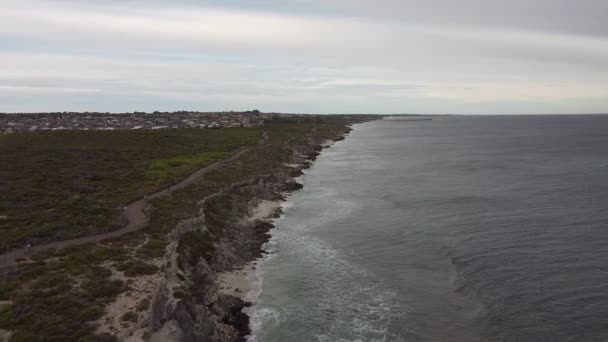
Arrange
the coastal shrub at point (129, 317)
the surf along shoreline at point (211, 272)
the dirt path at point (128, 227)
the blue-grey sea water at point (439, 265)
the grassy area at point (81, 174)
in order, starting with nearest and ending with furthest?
the surf along shoreline at point (211, 272) < the coastal shrub at point (129, 317) < the blue-grey sea water at point (439, 265) < the dirt path at point (128, 227) < the grassy area at point (81, 174)

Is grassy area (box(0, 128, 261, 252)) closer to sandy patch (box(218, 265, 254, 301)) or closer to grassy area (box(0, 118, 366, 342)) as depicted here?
grassy area (box(0, 118, 366, 342))

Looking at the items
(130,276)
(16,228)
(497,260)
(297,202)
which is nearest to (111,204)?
(16,228)

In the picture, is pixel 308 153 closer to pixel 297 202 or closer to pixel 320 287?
pixel 297 202

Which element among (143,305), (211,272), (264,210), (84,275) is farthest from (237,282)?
A: (264,210)

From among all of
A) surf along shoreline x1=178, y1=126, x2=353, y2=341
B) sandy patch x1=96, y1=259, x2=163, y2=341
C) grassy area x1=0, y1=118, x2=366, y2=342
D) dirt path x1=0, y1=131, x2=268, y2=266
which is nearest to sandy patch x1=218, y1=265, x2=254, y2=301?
surf along shoreline x1=178, y1=126, x2=353, y2=341

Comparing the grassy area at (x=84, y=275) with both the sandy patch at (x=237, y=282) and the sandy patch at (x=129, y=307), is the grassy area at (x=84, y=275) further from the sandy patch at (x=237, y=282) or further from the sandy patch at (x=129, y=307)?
the sandy patch at (x=237, y=282)

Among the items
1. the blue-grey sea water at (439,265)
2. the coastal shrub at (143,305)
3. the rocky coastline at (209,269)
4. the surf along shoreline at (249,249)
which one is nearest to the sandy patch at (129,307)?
the coastal shrub at (143,305)
